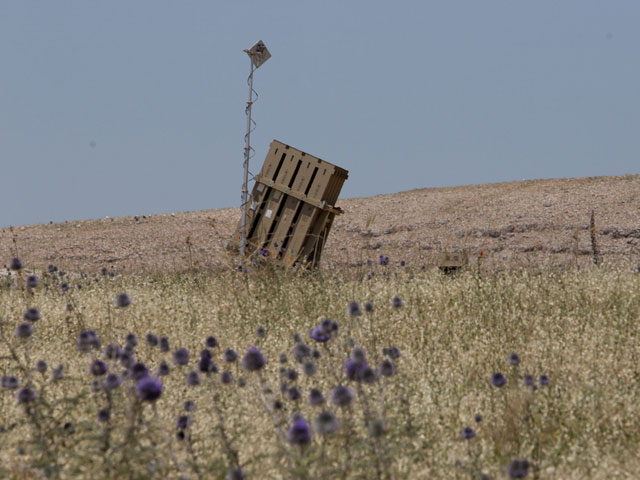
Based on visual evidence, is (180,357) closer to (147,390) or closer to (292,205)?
(147,390)

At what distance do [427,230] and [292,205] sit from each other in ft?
32.8

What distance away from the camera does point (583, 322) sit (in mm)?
6414

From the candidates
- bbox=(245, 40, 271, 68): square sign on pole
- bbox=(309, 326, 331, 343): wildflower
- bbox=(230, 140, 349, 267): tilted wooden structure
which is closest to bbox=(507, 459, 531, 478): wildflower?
bbox=(309, 326, 331, 343): wildflower

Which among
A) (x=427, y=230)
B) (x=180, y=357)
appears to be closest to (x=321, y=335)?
(x=180, y=357)

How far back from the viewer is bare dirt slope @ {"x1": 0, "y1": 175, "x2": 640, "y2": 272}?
16.8 metres

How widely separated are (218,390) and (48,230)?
70.4ft

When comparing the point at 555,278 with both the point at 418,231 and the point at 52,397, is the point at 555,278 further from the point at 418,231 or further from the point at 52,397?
the point at 418,231

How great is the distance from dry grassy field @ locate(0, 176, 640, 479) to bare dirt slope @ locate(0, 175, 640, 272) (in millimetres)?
6383

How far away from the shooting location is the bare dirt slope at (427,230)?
55.1ft

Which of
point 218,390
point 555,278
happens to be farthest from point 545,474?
point 555,278

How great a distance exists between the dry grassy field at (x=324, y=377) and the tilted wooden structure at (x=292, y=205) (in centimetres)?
98

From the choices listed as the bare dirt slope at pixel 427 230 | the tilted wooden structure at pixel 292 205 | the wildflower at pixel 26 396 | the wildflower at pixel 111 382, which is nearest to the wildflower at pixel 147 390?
the wildflower at pixel 111 382

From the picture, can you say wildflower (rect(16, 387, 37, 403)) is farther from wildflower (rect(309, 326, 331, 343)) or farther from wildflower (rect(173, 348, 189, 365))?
wildflower (rect(309, 326, 331, 343))

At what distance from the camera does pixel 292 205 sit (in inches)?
443
